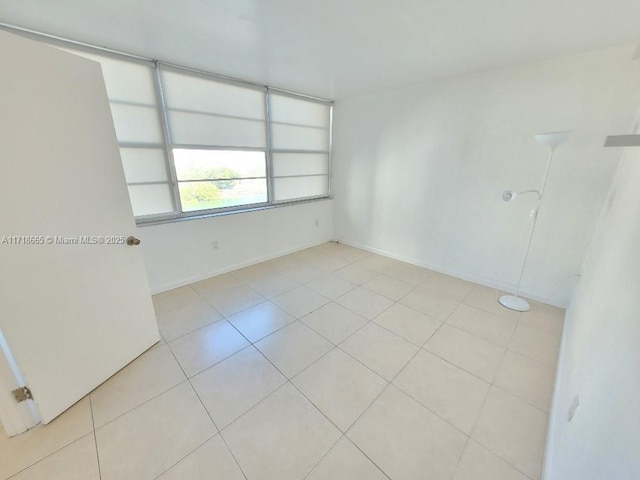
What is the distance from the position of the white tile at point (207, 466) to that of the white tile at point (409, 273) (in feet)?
8.38

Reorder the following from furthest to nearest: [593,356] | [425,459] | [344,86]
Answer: [344,86]
[425,459]
[593,356]

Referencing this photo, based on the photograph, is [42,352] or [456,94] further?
[456,94]

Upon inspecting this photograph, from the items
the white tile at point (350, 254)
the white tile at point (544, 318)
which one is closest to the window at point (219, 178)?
the white tile at point (350, 254)

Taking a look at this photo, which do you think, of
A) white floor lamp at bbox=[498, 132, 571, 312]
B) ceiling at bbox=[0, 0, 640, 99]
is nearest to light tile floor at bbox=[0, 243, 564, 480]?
white floor lamp at bbox=[498, 132, 571, 312]

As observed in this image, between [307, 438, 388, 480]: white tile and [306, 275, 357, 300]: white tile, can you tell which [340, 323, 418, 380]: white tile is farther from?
[306, 275, 357, 300]: white tile

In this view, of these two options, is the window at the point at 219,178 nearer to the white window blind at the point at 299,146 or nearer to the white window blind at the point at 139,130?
the white window blind at the point at 139,130

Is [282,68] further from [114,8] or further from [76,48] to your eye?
[76,48]

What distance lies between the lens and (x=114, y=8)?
5.39 feet

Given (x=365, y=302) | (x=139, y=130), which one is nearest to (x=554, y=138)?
(x=365, y=302)

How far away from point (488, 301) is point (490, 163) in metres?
1.53

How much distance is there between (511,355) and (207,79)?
403cm

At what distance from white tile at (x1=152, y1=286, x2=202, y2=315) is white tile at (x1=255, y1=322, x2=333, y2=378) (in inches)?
44.4

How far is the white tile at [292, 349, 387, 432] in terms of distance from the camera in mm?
1544

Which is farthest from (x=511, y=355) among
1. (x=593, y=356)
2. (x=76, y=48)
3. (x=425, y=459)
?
(x=76, y=48)
